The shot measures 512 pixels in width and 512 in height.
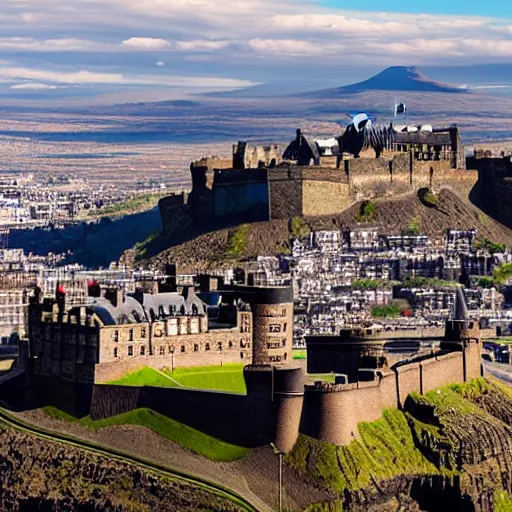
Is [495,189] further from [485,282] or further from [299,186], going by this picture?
[299,186]

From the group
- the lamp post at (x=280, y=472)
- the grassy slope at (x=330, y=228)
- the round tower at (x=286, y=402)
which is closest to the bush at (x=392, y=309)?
the grassy slope at (x=330, y=228)

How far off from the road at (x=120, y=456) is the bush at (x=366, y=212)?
42.1m

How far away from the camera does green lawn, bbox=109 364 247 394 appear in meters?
83.6

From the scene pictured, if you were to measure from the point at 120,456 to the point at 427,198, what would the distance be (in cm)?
4919

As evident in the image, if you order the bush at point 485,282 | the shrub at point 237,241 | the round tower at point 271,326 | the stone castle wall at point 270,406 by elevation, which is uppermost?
the round tower at point 271,326

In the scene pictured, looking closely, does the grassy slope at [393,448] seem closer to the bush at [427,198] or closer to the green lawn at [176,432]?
the green lawn at [176,432]

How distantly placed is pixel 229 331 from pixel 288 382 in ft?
25.5

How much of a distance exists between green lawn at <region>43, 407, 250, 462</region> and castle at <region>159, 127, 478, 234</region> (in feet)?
132

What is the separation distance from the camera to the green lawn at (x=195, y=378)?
83.6 metres

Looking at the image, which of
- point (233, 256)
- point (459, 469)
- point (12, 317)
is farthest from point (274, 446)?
point (233, 256)

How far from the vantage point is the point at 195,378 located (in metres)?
85.2

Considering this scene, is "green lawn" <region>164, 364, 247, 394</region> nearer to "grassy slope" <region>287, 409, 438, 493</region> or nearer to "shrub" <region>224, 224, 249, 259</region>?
"grassy slope" <region>287, 409, 438, 493</region>

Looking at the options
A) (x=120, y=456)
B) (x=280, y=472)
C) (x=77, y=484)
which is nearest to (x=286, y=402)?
(x=280, y=472)

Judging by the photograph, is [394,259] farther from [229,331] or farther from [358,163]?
[229,331]
